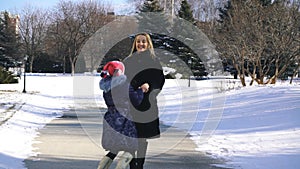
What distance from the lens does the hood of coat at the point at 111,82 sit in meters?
3.90

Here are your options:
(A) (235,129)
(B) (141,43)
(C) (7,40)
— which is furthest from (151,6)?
(B) (141,43)

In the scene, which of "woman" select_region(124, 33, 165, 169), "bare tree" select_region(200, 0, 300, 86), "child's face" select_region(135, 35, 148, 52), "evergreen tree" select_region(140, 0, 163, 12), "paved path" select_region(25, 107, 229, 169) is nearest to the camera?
"woman" select_region(124, 33, 165, 169)

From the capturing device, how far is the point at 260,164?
562 centimetres

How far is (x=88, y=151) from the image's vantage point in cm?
645

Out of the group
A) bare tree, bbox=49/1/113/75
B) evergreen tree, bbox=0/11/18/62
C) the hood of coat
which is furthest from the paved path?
evergreen tree, bbox=0/11/18/62

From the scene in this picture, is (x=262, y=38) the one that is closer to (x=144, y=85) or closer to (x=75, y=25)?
(x=144, y=85)

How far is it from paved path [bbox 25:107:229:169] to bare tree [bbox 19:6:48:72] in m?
40.6

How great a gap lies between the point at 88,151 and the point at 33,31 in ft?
159

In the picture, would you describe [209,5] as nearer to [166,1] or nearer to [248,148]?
[166,1]

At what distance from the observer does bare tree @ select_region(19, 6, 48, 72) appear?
49.2 m

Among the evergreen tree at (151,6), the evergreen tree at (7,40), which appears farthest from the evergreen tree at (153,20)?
the evergreen tree at (7,40)

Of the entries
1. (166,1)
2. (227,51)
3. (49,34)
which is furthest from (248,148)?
(49,34)

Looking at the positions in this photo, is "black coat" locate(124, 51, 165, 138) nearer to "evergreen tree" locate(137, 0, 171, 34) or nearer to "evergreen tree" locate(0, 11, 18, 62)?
"evergreen tree" locate(137, 0, 171, 34)

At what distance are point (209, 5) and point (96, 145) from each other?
4051cm
